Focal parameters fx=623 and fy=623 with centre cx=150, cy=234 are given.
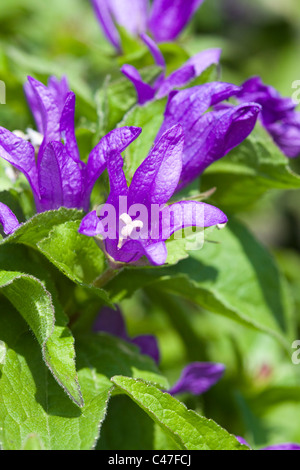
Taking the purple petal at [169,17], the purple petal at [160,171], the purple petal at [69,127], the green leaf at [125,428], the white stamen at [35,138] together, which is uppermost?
the purple petal at [169,17]

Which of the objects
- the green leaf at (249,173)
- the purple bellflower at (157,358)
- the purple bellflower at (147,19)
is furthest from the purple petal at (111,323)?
the purple bellflower at (147,19)

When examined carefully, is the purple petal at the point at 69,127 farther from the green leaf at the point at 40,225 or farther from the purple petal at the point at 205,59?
the purple petal at the point at 205,59

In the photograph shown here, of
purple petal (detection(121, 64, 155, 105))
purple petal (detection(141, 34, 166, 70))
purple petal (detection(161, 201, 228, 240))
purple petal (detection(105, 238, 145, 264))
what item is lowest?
purple petal (detection(105, 238, 145, 264))

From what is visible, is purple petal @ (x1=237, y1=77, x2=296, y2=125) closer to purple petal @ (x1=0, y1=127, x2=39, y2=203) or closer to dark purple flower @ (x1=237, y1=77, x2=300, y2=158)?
dark purple flower @ (x1=237, y1=77, x2=300, y2=158)

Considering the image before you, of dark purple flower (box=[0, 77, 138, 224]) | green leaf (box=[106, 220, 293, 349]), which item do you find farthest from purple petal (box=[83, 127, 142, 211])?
green leaf (box=[106, 220, 293, 349])

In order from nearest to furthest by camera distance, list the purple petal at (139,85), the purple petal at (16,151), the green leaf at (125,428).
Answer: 1. the purple petal at (16,151)
2. the purple petal at (139,85)
3. the green leaf at (125,428)
